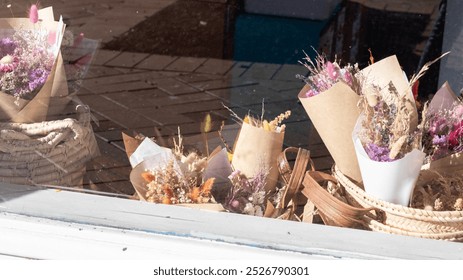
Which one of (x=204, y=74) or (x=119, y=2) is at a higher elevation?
(x=119, y=2)

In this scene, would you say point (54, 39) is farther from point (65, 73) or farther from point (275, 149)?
point (275, 149)

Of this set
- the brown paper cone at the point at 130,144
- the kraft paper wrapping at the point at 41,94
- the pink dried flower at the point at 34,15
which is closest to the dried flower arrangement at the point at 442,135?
the brown paper cone at the point at 130,144

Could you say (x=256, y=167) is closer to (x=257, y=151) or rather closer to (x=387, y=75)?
(x=257, y=151)

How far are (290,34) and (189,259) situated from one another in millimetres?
1653

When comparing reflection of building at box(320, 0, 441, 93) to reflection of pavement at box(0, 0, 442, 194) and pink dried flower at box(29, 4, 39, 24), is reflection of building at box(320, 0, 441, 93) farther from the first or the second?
pink dried flower at box(29, 4, 39, 24)

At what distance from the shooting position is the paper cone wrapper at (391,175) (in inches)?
69.9

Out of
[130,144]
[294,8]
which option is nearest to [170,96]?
[294,8]

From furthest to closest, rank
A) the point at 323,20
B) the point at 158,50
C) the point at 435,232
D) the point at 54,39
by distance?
the point at 158,50 → the point at 323,20 → the point at 54,39 → the point at 435,232

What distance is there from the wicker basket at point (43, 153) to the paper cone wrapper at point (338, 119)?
67cm

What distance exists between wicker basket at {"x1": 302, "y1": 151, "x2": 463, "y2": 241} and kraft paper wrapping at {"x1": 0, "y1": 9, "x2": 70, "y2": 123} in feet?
2.59

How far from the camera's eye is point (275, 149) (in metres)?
2.08

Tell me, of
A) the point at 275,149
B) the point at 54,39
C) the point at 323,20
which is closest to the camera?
the point at 275,149

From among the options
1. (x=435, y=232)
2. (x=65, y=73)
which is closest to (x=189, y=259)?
(x=435, y=232)

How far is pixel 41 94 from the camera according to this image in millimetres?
2238
